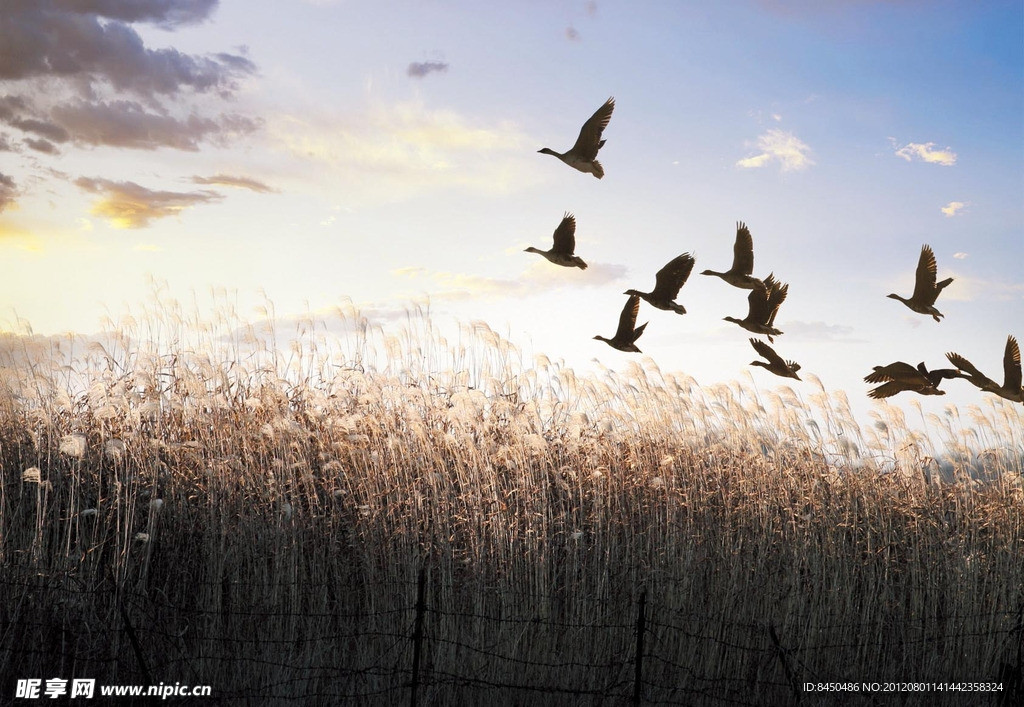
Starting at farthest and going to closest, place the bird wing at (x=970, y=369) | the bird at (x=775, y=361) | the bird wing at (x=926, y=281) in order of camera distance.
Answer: the bird wing at (x=926, y=281) < the bird at (x=775, y=361) < the bird wing at (x=970, y=369)

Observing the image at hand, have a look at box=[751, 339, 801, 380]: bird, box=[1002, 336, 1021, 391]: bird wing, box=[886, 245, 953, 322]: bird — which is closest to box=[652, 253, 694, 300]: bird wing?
box=[751, 339, 801, 380]: bird

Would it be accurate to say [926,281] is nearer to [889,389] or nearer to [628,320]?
[889,389]

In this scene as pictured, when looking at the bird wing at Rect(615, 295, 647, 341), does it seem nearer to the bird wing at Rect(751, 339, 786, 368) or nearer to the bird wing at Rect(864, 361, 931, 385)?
the bird wing at Rect(751, 339, 786, 368)

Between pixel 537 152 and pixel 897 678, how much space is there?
4144 mm

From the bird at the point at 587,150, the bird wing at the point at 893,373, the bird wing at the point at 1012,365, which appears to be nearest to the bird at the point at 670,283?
the bird at the point at 587,150

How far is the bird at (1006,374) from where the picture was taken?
3.17 m

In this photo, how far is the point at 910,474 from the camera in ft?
21.6

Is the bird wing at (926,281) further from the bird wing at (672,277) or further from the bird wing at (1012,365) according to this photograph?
the bird wing at (672,277)

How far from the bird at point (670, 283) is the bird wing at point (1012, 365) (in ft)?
4.29

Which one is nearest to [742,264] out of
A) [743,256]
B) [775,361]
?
[743,256]

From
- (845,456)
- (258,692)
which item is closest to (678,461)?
(845,456)

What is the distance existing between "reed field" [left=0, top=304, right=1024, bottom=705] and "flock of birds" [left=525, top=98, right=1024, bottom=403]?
63.0 inches

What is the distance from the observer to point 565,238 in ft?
12.6

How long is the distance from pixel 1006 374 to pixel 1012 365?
7 centimetres
